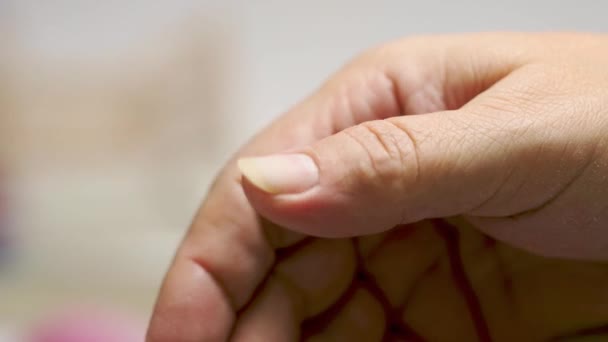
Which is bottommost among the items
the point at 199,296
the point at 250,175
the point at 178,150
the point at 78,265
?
the point at 78,265

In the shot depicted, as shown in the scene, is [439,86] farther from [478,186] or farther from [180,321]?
[180,321]

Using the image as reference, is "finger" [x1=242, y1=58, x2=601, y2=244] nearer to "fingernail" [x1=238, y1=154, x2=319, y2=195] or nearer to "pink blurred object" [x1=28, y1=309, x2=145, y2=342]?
"fingernail" [x1=238, y1=154, x2=319, y2=195]

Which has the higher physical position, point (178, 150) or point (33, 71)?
point (33, 71)

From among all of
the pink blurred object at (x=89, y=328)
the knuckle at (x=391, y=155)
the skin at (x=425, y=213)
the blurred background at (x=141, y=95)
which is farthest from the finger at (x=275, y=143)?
the blurred background at (x=141, y=95)

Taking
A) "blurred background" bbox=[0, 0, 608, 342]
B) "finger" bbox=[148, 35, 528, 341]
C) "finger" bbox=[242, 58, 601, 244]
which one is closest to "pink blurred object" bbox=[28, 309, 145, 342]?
"blurred background" bbox=[0, 0, 608, 342]

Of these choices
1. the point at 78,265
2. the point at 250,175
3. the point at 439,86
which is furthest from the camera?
the point at 78,265

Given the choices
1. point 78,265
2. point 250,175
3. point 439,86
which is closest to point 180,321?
point 250,175
